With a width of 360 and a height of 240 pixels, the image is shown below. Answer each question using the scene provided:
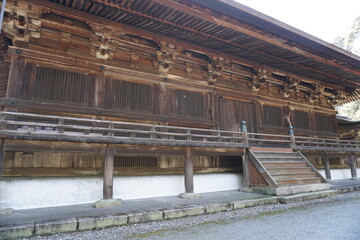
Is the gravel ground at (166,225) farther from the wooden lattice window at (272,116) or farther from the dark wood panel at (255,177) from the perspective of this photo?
the wooden lattice window at (272,116)

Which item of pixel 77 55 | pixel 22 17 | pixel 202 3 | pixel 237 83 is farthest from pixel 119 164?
pixel 237 83

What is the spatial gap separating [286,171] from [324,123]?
7.48m

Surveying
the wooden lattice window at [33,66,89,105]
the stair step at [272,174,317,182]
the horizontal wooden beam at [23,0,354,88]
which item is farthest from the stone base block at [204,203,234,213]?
the horizontal wooden beam at [23,0,354,88]

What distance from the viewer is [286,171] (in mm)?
7723

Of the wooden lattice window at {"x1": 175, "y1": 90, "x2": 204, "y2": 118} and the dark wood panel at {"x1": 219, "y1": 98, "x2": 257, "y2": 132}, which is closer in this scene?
the wooden lattice window at {"x1": 175, "y1": 90, "x2": 204, "y2": 118}

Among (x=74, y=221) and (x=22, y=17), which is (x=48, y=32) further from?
(x=74, y=221)

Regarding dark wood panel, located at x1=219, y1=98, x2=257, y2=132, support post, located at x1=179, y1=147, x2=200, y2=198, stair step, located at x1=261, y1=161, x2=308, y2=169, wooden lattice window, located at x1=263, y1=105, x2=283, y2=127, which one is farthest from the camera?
wooden lattice window, located at x1=263, y1=105, x2=283, y2=127

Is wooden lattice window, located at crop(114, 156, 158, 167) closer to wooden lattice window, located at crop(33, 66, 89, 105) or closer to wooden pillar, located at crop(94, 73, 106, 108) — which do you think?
wooden pillar, located at crop(94, 73, 106, 108)

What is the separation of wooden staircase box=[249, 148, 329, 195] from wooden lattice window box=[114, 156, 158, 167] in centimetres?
350

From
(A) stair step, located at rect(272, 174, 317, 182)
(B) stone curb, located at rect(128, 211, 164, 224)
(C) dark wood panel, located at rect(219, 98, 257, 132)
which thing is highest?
(C) dark wood panel, located at rect(219, 98, 257, 132)

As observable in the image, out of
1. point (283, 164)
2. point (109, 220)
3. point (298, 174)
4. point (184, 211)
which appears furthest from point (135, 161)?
point (298, 174)

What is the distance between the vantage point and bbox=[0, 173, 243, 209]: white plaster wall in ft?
18.5

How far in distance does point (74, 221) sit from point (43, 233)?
0.51 meters

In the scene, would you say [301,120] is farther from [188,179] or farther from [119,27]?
[119,27]
